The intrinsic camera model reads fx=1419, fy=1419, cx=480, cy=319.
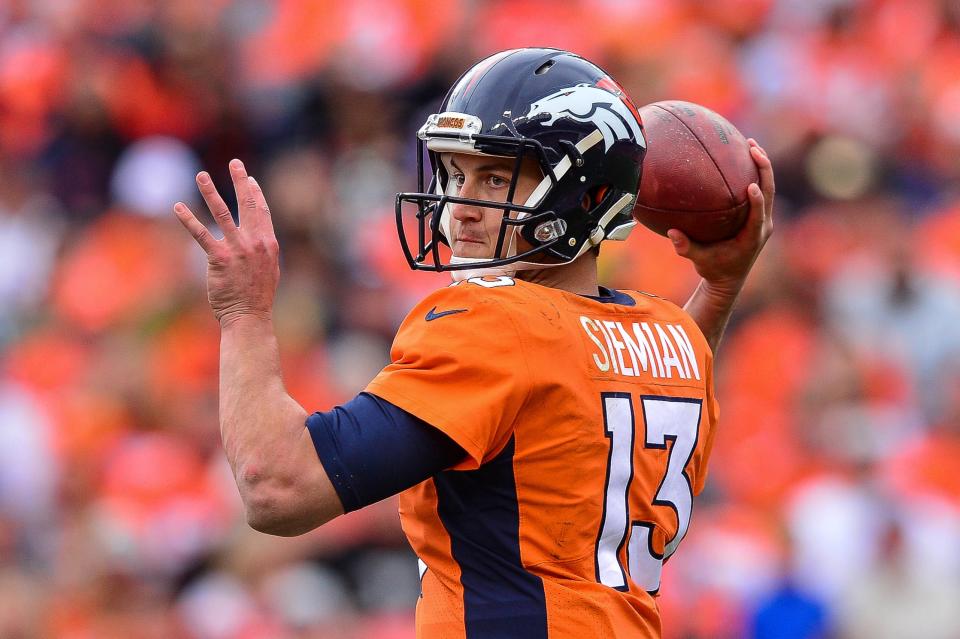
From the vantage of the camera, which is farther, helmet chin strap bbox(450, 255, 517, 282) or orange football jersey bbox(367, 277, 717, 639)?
helmet chin strap bbox(450, 255, 517, 282)

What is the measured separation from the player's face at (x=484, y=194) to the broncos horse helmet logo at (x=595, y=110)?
113mm

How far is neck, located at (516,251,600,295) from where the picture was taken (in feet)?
9.73

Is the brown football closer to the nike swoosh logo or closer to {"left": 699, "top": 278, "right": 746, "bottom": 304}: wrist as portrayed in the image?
{"left": 699, "top": 278, "right": 746, "bottom": 304}: wrist

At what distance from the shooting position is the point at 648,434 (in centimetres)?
274

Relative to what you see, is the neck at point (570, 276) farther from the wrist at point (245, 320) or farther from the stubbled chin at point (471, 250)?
the wrist at point (245, 320)

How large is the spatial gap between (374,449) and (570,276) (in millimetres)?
705

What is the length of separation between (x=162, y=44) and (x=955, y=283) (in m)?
4.95

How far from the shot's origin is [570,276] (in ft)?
9.76

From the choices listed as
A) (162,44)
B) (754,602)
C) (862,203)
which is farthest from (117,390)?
(862,203)

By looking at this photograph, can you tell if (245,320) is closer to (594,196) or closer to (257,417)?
(257,417)

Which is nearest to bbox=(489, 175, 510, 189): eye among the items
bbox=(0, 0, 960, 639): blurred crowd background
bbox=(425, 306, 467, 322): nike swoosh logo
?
bbox=(425, 306, 467, 322): nike swoosh logo

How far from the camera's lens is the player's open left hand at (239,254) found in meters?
2.63

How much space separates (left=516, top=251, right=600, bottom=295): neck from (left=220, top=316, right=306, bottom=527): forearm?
617 mm

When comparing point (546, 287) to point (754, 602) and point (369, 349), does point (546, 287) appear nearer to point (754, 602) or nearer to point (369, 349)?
point (754, 602)
